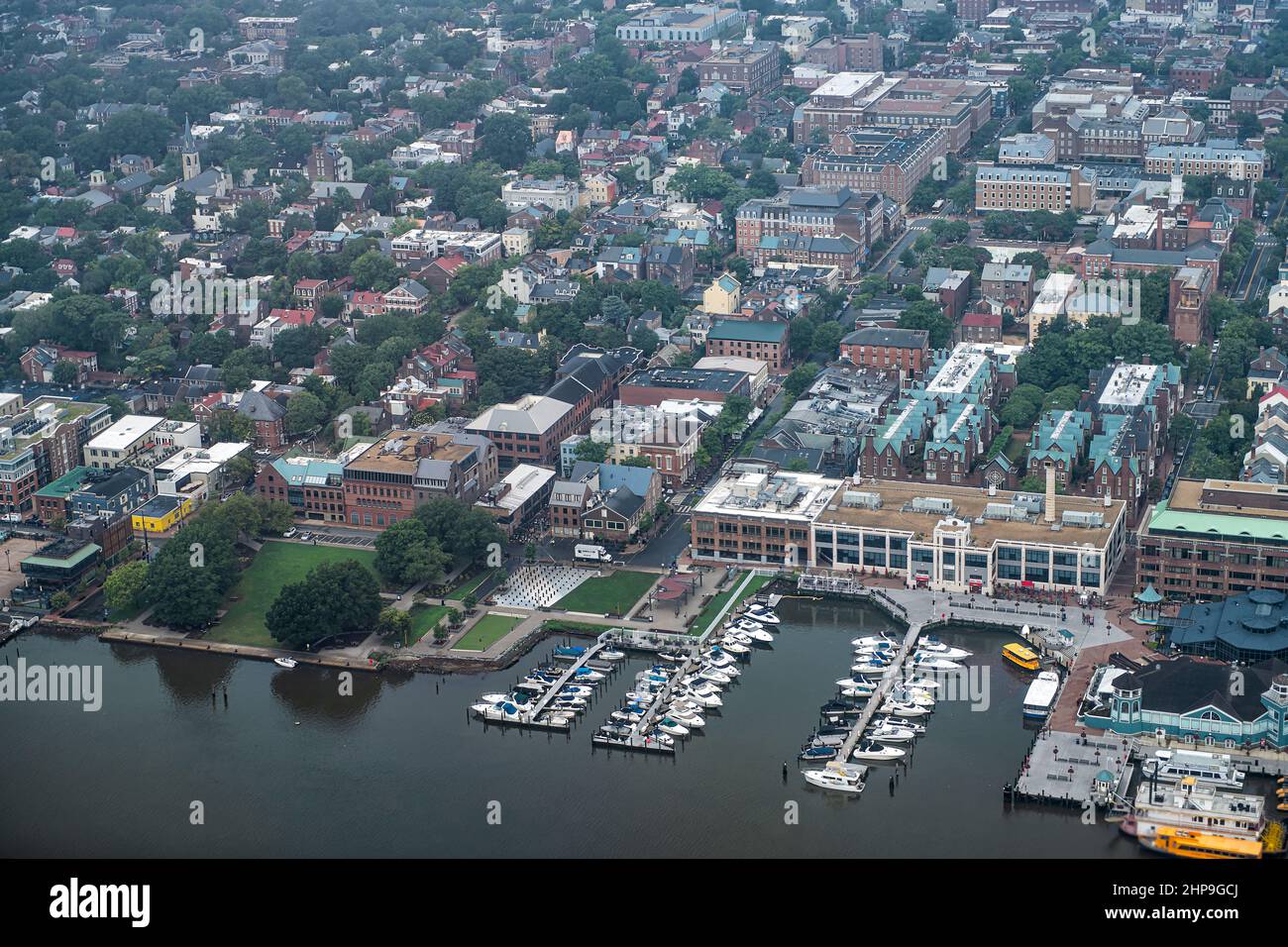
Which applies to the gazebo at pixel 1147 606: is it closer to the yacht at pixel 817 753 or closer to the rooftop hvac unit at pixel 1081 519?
the rooftop hvac unit at pixel 1081 519

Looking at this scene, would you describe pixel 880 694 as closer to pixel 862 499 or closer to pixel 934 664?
pixel 934 664

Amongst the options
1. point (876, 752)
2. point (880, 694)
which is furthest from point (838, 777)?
point (880, 694)

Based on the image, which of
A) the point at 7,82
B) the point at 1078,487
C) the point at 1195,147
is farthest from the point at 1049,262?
the point at 7,82

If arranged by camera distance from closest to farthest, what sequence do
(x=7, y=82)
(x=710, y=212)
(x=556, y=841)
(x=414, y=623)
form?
(x=556, y=841)
(x=414, y=623)
(x=710, y=212)
(x=7, y=82)

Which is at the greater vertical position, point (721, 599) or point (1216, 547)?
point (1216, 547)

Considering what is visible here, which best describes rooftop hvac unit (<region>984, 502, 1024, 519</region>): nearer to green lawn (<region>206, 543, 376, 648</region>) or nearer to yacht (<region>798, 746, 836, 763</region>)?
yacht (<region>798, 746, 836, 763</region>)

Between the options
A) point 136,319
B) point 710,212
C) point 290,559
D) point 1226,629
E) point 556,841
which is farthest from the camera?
point 710,212

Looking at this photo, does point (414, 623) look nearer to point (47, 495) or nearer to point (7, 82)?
point (47, 495)
